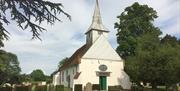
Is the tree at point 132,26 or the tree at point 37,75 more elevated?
the tree at point 132,26

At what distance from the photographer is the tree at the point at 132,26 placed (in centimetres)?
5350

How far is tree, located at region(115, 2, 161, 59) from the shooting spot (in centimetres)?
5350

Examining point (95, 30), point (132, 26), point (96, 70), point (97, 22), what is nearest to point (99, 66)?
point (96, 70)

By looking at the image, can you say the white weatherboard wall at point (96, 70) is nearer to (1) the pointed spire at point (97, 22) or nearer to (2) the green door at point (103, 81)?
(2) the green door at point (103, 81)

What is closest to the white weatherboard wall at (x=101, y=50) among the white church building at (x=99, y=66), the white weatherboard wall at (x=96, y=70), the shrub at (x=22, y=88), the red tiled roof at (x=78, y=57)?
the white church building at (x=99, y=66)

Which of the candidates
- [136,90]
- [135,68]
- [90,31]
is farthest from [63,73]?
[135,68]

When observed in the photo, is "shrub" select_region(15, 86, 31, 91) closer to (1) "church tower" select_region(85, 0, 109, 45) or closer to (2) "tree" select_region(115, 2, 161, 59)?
(1) "church tower" select_region(85, 0, 109, 45)

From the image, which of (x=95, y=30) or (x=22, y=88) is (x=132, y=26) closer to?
(x=95, y=30)

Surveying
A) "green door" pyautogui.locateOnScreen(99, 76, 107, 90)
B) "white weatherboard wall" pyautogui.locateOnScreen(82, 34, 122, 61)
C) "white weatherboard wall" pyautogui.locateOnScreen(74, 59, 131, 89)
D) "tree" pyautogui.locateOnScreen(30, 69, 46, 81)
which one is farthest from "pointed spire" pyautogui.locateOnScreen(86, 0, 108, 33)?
"tree" pyautogui.locateOnScreen(30, 69, 46, 81)

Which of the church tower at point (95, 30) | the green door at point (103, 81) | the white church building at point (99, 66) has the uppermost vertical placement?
the church tower at point (95, 30)

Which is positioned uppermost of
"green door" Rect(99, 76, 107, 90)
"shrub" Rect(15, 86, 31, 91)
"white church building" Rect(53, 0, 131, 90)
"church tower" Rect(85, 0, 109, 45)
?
"church tower" Rect(85, 0, 109, 45)

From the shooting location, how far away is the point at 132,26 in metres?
54.3

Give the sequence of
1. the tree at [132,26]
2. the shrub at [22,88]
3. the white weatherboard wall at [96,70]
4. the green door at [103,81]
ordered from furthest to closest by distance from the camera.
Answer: the tree at [132,26] → the green door at [103,81] → the white weatherboard wall at [96,70] → the shrub at [22,88]

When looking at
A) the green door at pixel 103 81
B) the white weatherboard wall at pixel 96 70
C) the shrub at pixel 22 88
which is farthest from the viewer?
the green door at pixel 103 81
